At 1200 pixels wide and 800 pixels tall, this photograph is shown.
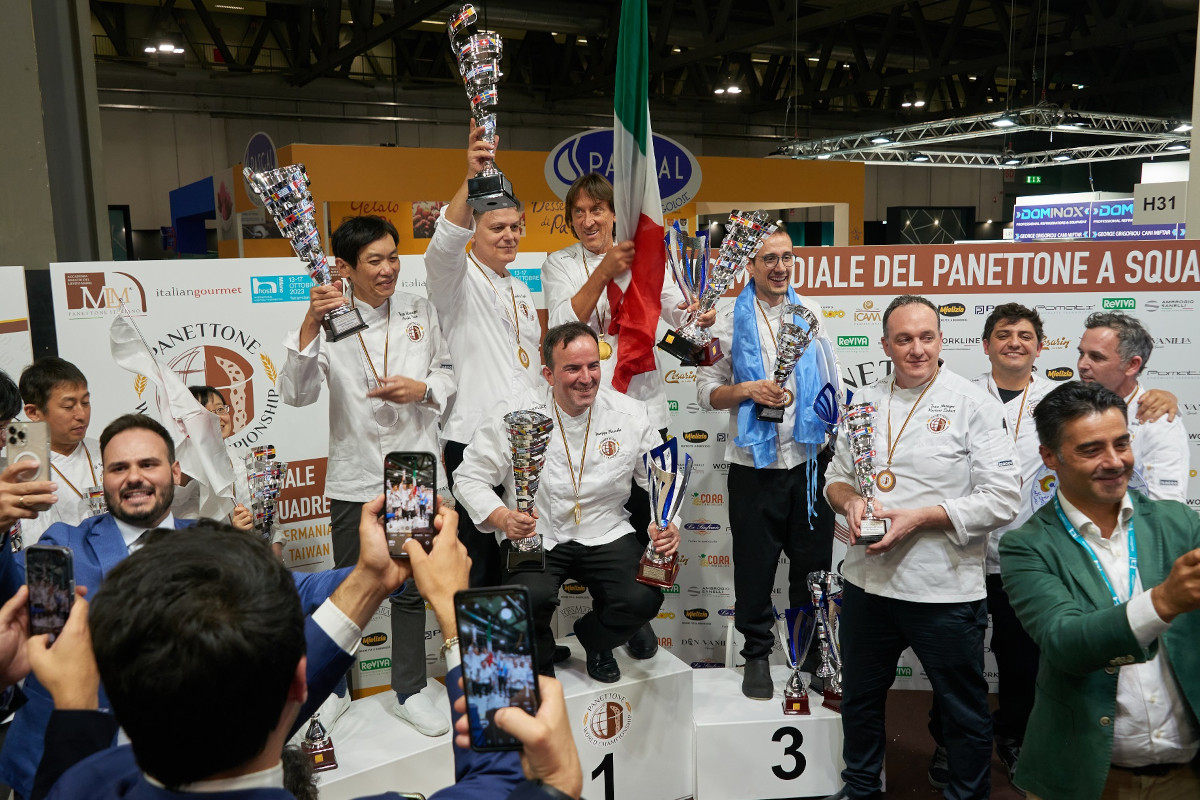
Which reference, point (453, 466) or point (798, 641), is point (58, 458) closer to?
point (453, 466)

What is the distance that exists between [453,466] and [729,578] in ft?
5.33

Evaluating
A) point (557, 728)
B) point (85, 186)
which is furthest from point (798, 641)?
point (85, 186)

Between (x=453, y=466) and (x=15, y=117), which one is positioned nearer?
(x=453, y=466)

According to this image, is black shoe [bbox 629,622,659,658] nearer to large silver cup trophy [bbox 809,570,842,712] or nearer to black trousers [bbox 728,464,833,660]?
black trousers [bbox 728,464,833,660]

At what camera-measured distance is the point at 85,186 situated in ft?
15.4

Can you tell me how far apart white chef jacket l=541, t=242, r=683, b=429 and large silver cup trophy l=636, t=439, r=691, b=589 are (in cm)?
34

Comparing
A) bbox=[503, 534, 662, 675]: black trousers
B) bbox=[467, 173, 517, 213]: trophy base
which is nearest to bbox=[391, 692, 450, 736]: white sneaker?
bbox=[503, 534, 662, 675]: black trousers

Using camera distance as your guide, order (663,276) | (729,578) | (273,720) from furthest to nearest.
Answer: (729,578) → (663,276) → (273,720)

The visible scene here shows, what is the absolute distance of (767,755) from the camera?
3543 mm

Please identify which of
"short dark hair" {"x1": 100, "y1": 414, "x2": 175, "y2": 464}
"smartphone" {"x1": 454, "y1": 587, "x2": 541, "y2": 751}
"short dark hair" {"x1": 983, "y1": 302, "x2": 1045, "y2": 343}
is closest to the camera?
"smartphone" {"x1": 454, "y1": 587, "x2": 541, "y2": 751}

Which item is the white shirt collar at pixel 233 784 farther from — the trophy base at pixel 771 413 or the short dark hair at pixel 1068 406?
the trophy base at pixel 771 413

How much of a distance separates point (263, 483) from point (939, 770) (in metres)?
2.65

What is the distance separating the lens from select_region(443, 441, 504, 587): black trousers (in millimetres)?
3504

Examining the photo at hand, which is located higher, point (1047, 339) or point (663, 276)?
Result: point (663, 276)
